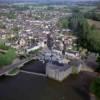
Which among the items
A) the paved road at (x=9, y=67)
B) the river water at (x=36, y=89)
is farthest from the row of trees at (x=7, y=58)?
the river water at (x=36, y=89)

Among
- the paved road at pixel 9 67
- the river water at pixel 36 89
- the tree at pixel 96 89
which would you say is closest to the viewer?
the tree at pixel 96 89

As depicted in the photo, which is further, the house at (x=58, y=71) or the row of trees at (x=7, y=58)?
the row of trees at (x=7, y=58)

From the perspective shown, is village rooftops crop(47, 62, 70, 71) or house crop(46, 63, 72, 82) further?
village rooftops crop(47, 62, 70, 71)

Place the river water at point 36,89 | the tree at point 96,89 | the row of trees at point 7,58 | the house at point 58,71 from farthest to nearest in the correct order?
the row of trees at point 7,58 → the house at point 58,71 → the river water at point 36,89 → the tree at point 96,89

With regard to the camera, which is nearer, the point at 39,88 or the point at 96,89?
the point at 96,89

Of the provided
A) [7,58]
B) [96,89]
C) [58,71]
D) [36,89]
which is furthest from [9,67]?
[96,89]

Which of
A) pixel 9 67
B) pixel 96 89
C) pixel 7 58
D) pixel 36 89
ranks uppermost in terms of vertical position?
pixel 7 58

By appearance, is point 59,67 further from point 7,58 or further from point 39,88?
point 7,58

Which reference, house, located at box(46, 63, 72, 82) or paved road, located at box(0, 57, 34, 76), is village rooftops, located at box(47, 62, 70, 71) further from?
paved road, located at box(0, 57, 34, 76)

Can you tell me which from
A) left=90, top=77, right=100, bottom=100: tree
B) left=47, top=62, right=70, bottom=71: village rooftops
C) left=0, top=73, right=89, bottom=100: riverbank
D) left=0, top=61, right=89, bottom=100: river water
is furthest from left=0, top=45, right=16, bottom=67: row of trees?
left=90, top=77, right=100, bottom=100: tree

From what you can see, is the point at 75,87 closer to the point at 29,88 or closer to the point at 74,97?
the point at 74,97

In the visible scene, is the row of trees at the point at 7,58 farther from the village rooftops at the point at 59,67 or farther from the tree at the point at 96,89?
the tree at the point at 96,89

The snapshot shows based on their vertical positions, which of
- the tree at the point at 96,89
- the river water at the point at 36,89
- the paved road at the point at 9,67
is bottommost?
the river water at the point at 36,89
